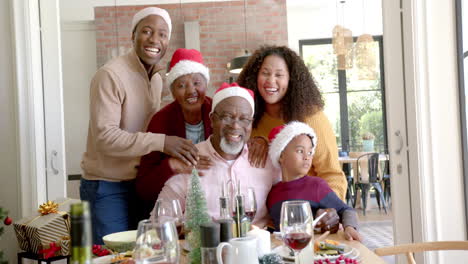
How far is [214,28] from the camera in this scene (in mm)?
3980

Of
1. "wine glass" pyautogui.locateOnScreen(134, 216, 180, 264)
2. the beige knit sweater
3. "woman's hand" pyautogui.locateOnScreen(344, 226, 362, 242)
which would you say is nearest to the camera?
"wine glass" pyautogui.locateOnScreen(134, 216, 180, 264)

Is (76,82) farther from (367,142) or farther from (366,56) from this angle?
(367,142)

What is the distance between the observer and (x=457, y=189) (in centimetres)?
286

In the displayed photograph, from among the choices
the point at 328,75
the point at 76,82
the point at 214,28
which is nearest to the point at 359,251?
the point at 76,82

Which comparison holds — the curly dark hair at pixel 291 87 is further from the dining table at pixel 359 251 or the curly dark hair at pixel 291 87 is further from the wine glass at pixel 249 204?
the wine glass at pixel 249 204

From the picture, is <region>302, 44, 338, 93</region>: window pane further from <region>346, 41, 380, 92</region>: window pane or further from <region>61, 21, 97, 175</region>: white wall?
<region>61, 21, 97, 175</region>: white wall

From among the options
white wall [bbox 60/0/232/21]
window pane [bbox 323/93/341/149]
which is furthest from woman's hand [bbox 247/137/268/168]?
window pane [bbox 323/93/341/149]

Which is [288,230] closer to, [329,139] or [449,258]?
[329,139]

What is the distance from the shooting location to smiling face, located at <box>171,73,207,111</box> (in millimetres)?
2256

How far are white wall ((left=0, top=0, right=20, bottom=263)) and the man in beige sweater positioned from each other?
73cm

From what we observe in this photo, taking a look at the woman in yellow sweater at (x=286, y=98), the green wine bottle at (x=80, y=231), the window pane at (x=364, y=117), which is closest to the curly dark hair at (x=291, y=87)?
the woman in yellow sweater at (x=286, y=98)

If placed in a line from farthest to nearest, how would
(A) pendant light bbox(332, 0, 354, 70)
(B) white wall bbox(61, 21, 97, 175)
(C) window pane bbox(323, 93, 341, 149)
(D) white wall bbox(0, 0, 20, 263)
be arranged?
(C) window pane bbox(323, 93, 341, 149) → (A) pendant light bbox(332, 0, 354, 70) → (B) white wall bbox(61, 21, 97, 175) → (D) white wall bbox(0, 0, 20, 263)

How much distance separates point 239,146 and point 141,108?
707 mm

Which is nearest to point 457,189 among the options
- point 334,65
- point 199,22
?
point 199,22
